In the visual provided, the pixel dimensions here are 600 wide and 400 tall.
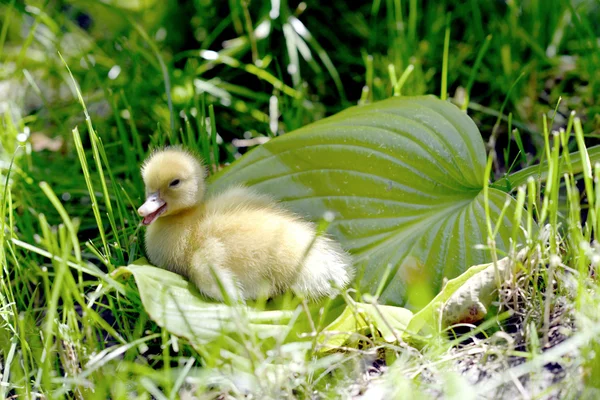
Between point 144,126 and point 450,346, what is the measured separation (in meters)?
1.40

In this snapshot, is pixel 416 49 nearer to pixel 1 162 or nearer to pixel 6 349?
pixel 1 162

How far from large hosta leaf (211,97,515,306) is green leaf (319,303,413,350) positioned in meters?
0.12

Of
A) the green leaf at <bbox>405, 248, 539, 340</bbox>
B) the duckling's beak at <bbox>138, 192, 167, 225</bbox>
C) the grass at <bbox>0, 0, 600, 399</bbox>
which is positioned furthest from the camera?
the duckling's beak at <bbox>138, 192, 167, 225</bbox>

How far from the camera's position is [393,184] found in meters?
1.49

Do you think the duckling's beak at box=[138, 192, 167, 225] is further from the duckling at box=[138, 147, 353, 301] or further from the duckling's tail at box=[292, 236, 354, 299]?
the duckling's tail at box=[292, 236, 354, 299]

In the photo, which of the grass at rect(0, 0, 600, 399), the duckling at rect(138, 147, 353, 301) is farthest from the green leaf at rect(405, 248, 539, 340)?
the duckling at rect(138, 147, 353, 301)

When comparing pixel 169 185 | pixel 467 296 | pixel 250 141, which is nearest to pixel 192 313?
pixel 169 185

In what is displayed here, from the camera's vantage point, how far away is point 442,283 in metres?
1.38

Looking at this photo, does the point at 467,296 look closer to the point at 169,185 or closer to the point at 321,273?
the point at 321,273

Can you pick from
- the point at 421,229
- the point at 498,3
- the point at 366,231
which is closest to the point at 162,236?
the point at 366,231

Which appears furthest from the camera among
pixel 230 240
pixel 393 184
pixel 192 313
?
pixel 393 184

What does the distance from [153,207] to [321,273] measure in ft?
1.16

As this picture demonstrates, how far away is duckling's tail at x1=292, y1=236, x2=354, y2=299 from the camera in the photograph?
1320mm

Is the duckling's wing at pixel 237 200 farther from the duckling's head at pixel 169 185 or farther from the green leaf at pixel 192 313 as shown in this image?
Result: the green leaf at pixel 192 313
